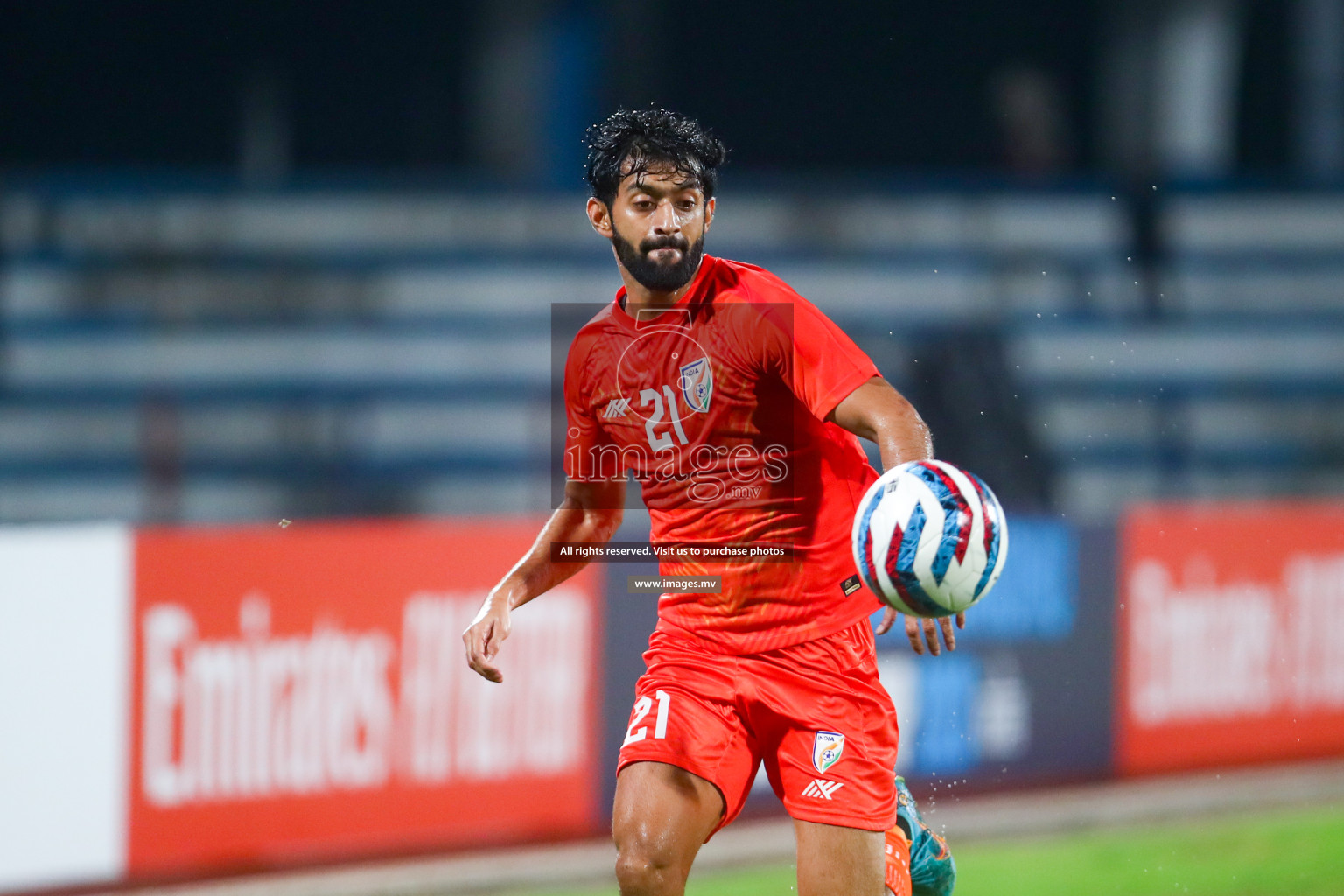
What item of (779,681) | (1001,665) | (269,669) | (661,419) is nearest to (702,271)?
(661,419)

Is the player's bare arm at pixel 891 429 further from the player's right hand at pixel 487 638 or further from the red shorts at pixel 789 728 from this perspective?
the player's right hand at pixel 487 638

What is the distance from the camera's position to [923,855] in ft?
13.6

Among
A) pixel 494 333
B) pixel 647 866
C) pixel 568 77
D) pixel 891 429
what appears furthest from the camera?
pixel 568 77

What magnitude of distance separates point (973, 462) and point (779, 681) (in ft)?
17.5

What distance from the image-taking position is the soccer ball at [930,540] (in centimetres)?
321

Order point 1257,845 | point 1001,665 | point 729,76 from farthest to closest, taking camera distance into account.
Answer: point 729,76
point 1001,665
point 1257,845

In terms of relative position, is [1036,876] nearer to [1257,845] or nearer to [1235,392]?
[1257,845]

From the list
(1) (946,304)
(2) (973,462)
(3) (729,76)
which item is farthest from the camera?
(3) (729,76)

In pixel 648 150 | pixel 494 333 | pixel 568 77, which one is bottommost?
pixel 648 150

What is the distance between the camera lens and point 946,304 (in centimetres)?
1122

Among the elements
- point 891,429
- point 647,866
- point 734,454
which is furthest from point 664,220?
point 647,866

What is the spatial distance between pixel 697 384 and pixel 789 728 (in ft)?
2.65

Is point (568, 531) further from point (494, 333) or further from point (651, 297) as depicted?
point (494, 333)

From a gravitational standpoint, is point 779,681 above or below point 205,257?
below
